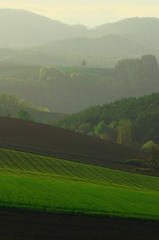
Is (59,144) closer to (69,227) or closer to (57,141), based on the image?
(57,141)

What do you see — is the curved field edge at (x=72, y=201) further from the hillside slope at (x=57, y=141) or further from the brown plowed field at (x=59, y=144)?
the hillside slope at (x=57, y=141)

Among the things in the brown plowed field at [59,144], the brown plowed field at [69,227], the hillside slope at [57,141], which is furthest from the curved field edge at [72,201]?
the hillside slope at [57,141]

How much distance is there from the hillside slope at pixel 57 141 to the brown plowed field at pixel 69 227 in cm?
6683

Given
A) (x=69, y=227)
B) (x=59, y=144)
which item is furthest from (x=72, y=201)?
(x=59, y=144)

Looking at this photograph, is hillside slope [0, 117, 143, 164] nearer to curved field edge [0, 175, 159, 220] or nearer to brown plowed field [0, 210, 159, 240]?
curved field edge [0, 175, 159, 220]

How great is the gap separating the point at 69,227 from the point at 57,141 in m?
79.3

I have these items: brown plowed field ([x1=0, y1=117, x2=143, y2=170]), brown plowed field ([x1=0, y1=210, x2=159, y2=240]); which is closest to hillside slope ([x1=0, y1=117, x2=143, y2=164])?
brown plowed field ([x1=0, y1=117, x2=143, y2=170])

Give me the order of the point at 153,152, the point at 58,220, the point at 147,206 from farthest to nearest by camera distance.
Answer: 1. the point at 153,152
2. the point at 147,206
3. the point at 58,220

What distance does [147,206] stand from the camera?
43156mm

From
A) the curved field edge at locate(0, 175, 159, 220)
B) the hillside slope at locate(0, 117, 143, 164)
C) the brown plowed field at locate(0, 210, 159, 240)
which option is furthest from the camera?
the hillside slope at locate(0, 117, 143, 164)

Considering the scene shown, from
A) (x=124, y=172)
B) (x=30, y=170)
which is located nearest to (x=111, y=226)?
(x=30, y=170)

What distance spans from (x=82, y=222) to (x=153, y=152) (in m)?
68.5

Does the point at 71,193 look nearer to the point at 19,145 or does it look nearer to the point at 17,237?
the point at 17,237

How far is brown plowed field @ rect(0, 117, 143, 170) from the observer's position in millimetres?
98619
